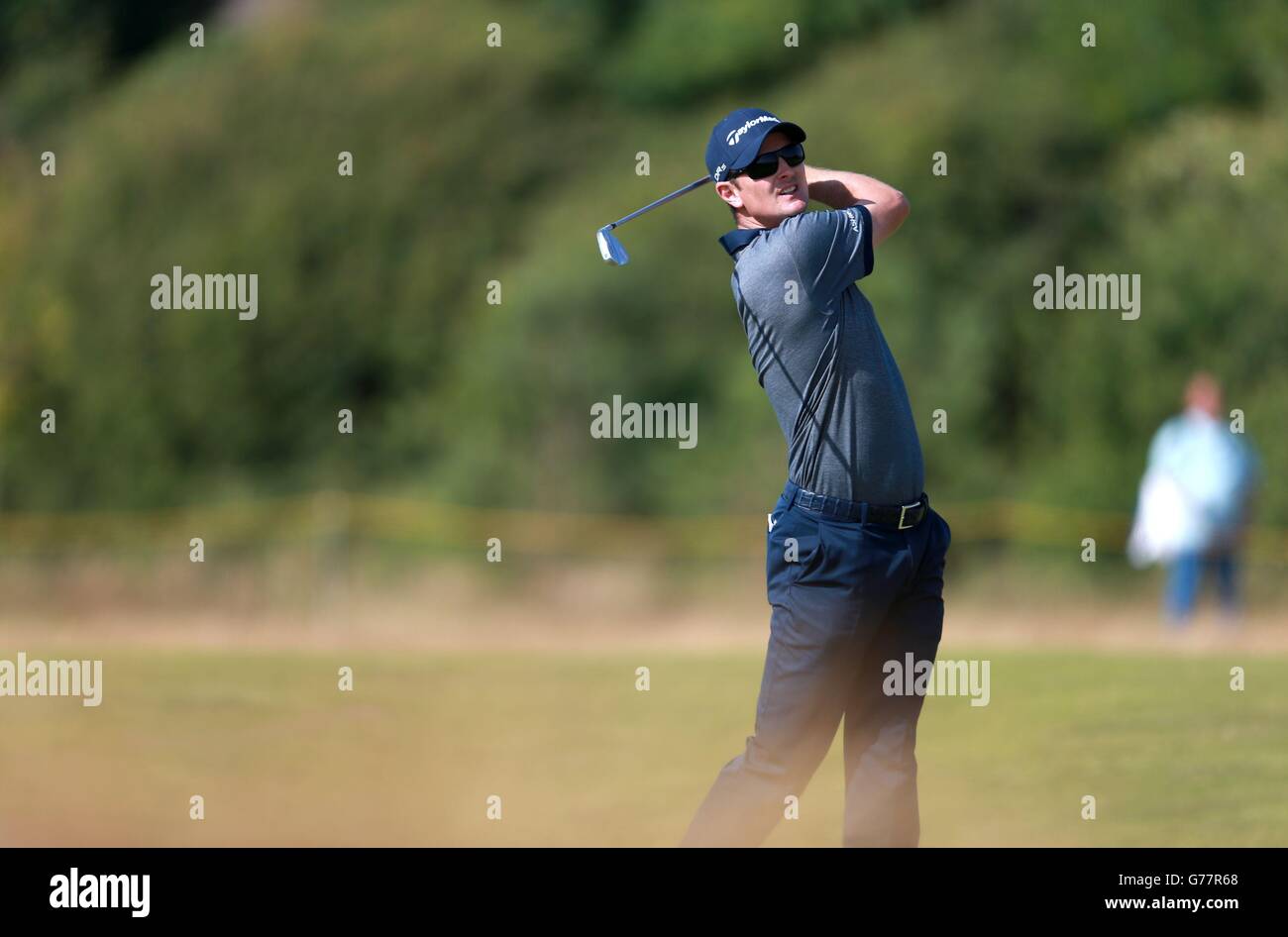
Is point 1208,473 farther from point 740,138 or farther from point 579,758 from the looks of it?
point 740,138

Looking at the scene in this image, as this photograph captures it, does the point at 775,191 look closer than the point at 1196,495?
Yes

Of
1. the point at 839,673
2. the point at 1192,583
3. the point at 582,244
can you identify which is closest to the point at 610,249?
the point at 839,673

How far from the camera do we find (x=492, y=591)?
23344mm

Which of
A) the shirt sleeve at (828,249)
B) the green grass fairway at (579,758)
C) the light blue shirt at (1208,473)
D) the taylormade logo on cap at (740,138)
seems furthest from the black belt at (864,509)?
the light blue shirt at (1208,473)

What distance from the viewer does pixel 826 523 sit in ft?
16.8

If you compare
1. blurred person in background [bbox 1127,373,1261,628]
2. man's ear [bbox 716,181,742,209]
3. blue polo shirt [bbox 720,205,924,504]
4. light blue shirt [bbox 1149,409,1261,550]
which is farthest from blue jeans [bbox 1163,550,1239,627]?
man's ear [bbox 716,181,742,209]

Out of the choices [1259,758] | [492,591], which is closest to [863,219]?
[1259,758]

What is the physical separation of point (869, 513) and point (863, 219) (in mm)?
891

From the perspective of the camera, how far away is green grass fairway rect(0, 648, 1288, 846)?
293 inches

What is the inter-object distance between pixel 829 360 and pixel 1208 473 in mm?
12171

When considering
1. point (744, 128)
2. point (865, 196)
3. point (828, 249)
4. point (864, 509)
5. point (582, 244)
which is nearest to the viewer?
point (828, 249)

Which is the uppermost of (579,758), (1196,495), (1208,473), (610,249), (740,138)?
(1208,473)

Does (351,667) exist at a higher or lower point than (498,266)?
lower
